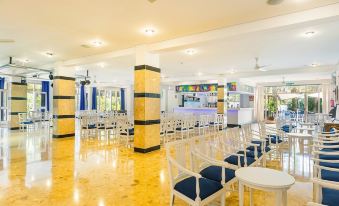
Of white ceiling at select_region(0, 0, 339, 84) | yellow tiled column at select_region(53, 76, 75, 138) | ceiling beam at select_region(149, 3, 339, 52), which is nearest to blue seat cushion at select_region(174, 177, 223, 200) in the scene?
white ceiling at select_region(0, 0, 339, 84)

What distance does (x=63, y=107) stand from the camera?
8062 millimetres

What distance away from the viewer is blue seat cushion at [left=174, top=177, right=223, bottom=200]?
2.07 metres

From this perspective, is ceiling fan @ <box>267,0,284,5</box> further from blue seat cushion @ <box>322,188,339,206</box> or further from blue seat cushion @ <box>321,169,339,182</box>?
blue seat cushion @ <box>322,188,339,206</box>

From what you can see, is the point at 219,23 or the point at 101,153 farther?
the point at 101,153

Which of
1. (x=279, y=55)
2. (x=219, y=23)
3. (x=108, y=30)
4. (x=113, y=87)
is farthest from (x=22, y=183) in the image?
(x=113, y=87)

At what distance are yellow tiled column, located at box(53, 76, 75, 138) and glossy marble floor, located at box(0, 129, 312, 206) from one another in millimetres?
2096

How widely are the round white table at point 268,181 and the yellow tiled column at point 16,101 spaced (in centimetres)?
1155

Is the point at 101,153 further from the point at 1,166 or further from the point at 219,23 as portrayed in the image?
the point at 219,23

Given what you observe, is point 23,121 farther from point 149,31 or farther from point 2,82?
point 149,31

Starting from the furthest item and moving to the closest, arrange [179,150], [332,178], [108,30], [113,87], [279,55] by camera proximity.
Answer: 1. [113,87]
2. [279,55]
3. [108,30]
4. [179,150]
5. [332,178]

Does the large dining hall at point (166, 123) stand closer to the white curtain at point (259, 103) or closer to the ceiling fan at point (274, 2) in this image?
the ceiling fan at point (274, 2)

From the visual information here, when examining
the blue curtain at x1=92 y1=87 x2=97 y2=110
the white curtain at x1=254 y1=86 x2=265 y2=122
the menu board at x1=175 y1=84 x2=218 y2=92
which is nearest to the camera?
the menu board at x1=175 y1=84 x2=218 y2=92

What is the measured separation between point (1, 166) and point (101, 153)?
6.77 feet

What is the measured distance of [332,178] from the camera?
2385 mm
